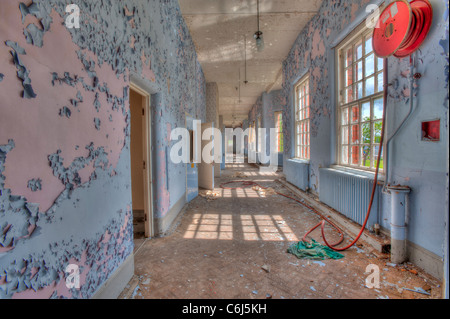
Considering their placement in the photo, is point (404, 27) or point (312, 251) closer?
point (404, 27)

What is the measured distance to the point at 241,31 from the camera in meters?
4.85

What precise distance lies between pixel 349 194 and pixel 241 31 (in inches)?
157

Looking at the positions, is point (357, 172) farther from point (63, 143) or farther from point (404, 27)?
point (63, 143)

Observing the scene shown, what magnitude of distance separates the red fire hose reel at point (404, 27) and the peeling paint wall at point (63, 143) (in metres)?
2.46

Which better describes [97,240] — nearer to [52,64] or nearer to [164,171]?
[52,64]

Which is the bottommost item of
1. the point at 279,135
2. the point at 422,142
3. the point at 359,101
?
the point at 422,142

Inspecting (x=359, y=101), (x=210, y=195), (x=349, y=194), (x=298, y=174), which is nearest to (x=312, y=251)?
(x=349, y=194)

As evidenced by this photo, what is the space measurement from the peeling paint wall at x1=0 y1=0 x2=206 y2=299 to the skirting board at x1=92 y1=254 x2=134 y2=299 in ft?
0.20

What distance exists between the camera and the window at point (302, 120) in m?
5.23

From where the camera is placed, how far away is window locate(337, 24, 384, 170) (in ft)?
9.02

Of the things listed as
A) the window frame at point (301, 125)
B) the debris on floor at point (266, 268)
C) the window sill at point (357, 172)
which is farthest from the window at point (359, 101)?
the debris on floor at point (266, 268)

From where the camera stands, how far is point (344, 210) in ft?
10.5

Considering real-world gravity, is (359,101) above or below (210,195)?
above
